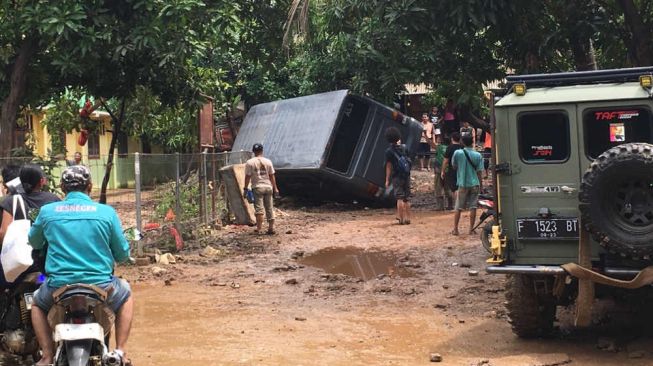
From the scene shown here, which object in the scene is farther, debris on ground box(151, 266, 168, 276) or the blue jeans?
debris on ground box(151, 266, 168, 276)

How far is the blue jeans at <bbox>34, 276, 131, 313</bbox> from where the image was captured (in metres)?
4.51

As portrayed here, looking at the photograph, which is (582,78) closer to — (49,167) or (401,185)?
(49,167)

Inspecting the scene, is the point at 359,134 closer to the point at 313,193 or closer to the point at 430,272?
the point at 313,193

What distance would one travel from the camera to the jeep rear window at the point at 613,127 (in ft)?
19.2

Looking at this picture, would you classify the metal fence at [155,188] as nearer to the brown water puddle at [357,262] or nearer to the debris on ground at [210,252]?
the debris on ground at [210,252]

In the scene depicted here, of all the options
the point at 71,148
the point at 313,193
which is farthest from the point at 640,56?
the point at 71,148

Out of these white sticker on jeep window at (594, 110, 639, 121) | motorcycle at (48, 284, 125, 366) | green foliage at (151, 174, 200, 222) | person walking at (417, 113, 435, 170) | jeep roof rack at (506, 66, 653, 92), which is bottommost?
motorcycle at (48, 284, 125, 366)

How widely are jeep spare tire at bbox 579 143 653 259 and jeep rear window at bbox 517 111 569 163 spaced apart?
0.57m

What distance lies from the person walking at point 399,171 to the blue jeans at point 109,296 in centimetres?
865

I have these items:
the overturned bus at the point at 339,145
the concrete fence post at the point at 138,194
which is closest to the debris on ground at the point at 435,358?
the concrete fence post at the point at 138,194

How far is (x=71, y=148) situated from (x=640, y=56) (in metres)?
19.2

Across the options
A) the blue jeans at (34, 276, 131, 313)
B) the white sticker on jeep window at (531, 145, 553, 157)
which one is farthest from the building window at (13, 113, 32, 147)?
the white sticker on jeep window at (531, 145, 553, 157)

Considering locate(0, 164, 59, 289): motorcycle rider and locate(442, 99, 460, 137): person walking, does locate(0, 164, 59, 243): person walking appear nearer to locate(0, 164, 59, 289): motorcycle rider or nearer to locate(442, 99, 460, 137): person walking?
locate(0, 164, 59, 289): motorcycle rider

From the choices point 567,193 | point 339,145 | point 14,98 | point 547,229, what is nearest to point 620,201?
point 567,193
